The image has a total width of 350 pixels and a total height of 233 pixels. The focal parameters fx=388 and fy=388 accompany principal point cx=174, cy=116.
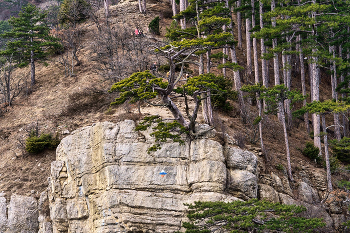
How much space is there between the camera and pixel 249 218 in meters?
14.2

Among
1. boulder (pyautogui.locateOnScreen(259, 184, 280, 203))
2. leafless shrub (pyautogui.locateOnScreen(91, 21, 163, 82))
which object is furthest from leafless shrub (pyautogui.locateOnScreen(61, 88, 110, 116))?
boulder (pyautogui.locateOnScreen(259, 184, 280, 203))

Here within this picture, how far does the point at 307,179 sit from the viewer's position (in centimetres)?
2138

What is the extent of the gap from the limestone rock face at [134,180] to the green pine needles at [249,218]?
174 cm

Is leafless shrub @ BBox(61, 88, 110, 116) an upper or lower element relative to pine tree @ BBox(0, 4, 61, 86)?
lower

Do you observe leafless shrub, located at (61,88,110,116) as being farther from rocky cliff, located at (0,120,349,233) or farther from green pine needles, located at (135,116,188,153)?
green pine needles, located at (135,116,188,153)

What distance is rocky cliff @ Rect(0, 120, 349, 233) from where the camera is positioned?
17.4 meters

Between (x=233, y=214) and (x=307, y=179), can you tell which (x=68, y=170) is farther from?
(x=307, y=179)

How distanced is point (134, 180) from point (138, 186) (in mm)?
347

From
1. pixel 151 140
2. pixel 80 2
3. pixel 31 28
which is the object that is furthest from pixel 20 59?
pixel 151 140

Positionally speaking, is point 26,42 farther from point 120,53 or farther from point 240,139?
point 240,139

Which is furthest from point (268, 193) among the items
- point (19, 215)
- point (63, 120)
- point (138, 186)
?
point (63, 120)

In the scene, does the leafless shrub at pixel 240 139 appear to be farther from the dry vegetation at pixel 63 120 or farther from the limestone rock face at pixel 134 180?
the limestone rock face at pixel 134 180

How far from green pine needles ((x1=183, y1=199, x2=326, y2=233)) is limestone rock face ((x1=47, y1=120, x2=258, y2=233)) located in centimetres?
174

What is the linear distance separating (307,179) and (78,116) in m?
14.0
